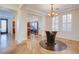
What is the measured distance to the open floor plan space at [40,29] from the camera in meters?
2.58

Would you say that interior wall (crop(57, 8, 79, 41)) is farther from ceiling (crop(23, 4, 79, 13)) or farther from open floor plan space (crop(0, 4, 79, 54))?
ceiling (crop(23, 4, 79, 13))

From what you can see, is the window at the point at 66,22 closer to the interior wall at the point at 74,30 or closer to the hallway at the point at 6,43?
the interior wall at the point at 74,30

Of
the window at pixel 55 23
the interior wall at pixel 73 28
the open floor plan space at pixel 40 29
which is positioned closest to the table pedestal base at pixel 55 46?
the open floor plan space at pixel 40 29

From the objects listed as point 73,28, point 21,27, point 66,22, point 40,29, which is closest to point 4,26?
point 21,27

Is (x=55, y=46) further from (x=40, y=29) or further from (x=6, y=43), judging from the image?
(x=6, y=43)

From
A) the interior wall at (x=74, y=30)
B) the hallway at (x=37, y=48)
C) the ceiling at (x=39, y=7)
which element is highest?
the ceiling at (x=39, y=7)

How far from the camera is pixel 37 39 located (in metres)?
2.64

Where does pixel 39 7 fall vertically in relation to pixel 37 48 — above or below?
above

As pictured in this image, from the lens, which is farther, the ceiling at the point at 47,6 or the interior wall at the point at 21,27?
the interior wall at the point at 21,27

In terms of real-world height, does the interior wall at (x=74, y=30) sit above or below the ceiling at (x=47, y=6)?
below

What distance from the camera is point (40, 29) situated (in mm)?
2664

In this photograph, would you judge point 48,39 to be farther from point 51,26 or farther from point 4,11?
point 4,11

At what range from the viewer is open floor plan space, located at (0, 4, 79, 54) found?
2.58 m
